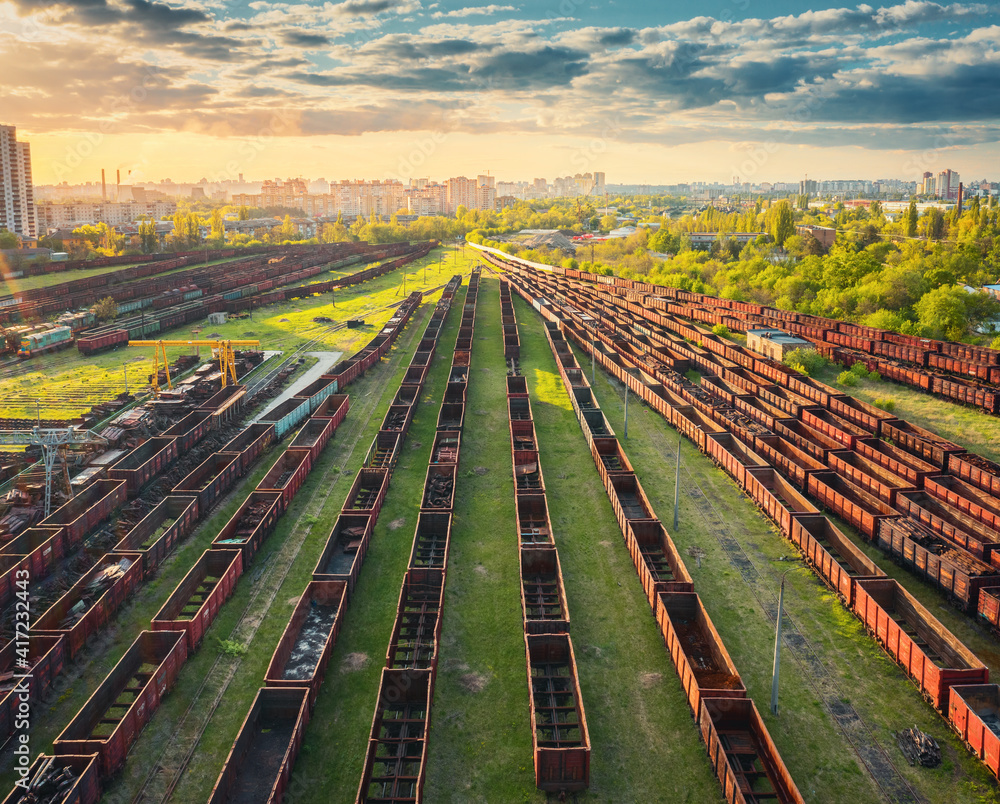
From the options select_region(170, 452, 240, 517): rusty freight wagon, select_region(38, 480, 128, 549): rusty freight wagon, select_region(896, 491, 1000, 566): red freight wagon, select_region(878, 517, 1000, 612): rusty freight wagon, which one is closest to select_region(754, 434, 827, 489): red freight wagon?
select_region(896, 491, 1000, 566): red freight wagon

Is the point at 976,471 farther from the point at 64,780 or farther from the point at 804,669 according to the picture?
the point at 64,780

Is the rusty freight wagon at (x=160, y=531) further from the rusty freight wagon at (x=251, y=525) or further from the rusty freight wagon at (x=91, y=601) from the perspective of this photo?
the rusty freight wagon at (x=251, y=525)

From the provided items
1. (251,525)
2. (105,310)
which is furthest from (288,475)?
(105,310)

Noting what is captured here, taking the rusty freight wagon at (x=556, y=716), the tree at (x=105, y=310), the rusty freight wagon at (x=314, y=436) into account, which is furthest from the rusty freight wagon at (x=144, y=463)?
the tree at (x=105, y=310)

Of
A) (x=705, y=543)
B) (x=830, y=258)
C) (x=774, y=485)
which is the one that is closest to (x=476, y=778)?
(x=705, y=543)

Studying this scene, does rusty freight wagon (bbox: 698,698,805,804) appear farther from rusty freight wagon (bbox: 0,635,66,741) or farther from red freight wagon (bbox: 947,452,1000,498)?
red freight wagon (bbox: 947,452,1000,498)
